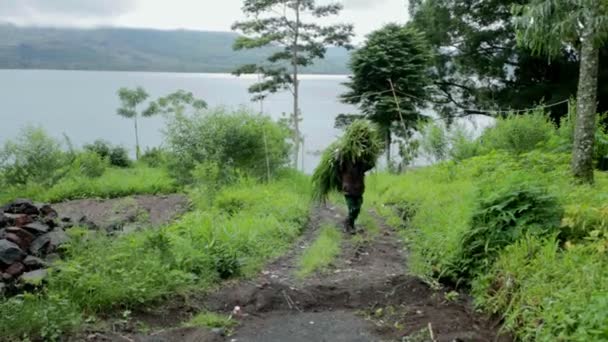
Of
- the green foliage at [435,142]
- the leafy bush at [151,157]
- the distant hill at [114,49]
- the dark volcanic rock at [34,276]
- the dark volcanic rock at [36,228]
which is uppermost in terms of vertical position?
the distant hill at [114,49]

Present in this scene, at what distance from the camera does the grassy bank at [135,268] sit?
4.34 meters

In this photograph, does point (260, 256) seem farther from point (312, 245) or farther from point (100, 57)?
point (100, 57)

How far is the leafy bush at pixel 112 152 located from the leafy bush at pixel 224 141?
32.4ft

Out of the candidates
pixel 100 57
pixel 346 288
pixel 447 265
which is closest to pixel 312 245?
pixel 346 288

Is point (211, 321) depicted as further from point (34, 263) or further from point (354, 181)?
point (354, 181)

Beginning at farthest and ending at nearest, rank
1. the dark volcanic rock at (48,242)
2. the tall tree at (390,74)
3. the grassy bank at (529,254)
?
the tall tree at (390,74) < the dark volcanic rock at (48,242) < the grassy bank at (529,254)

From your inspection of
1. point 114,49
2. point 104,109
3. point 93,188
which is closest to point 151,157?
point 93,188

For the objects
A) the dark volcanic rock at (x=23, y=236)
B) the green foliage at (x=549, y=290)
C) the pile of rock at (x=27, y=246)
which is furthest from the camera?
the dark volcanic rock at (x=23, y=236)

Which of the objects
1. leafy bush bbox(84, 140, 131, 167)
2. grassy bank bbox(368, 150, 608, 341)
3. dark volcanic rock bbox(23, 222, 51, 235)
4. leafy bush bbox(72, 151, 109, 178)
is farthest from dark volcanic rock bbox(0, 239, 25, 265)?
leafy bush bbox(84, 140, 131, 167)

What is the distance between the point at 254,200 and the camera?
10625mm

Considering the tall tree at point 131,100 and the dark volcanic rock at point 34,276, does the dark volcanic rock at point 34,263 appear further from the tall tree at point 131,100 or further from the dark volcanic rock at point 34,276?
the tall tree at point 131,100

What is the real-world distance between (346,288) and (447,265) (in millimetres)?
1121

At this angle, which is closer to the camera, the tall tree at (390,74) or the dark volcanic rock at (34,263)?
the dark volcanic rock at (34,263)

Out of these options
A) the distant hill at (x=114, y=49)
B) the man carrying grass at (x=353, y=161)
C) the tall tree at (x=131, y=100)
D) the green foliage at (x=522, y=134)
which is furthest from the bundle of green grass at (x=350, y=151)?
the distant hill at (x=114, y=49)
